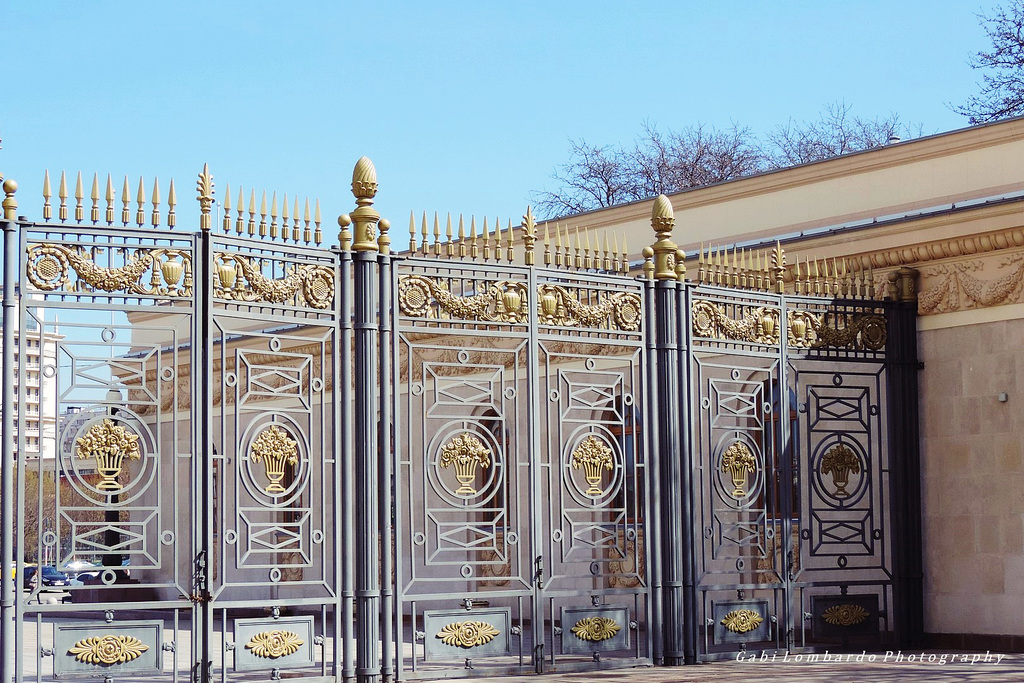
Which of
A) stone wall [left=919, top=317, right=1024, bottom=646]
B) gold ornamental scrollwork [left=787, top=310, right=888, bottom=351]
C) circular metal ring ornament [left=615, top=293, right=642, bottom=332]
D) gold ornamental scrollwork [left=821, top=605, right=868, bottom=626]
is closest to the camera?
circular metal ring ornament [left=615, top=293, right=642, bottom=332]

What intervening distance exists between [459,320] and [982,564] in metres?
5.32

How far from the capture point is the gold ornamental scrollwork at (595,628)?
33.2 feet

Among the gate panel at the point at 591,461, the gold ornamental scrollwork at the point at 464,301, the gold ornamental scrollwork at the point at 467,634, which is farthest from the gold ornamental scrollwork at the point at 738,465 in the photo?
the gold ornamental scrollwork at the point at 467,634

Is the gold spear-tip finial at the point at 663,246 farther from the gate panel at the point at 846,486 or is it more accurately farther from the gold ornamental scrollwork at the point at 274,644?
the gold ornamental scrollwork at the point at 274,644

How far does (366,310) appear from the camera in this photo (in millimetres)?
9344

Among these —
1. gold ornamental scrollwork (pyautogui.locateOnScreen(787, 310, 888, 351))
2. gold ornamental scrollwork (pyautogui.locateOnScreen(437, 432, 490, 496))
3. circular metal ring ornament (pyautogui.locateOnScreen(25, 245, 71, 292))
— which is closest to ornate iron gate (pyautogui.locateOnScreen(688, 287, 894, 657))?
gold ornamental scrollwork (pyautogui.locateOnScreen(787, 310, 888, 351))

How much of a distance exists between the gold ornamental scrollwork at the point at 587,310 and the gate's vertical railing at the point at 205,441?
2644 millimetres

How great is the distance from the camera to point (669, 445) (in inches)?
421

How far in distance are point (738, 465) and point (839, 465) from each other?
1215 mm

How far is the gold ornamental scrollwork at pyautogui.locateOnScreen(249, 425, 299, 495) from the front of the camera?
8969 millimetres

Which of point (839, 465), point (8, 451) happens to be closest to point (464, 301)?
point (8, 451)

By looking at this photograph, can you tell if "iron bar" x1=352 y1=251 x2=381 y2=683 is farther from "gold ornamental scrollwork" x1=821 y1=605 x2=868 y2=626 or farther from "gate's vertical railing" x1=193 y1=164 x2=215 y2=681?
"gold ornamental scrollwork" x1=821 y1=605 x2=868 y2=626

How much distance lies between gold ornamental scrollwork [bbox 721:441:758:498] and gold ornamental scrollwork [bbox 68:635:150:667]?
16.4 ft

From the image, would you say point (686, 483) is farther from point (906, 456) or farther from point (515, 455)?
point (906, 456)
